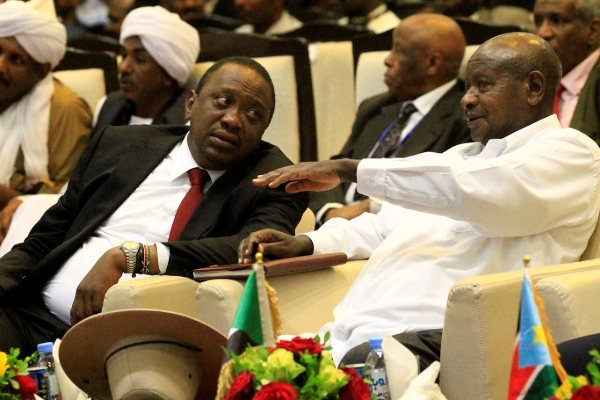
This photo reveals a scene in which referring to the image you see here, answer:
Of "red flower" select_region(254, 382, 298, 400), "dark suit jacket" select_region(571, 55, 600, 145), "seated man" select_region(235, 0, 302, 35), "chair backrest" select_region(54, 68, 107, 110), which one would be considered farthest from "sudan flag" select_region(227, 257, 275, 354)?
"seated man" select_region(235, 0, 302, 35)

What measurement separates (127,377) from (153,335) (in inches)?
4.4

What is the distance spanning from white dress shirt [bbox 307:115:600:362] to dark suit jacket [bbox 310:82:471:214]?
4.33 feet

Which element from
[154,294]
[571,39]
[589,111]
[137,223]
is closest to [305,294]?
[154,294]

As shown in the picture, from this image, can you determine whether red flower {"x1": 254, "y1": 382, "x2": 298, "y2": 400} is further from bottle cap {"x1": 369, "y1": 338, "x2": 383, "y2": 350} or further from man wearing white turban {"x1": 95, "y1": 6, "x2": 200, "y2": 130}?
man wearing white turban {"x1": 95, "y1": 6, "x2": 200, "y2": 130}

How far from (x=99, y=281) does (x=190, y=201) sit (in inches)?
19.0

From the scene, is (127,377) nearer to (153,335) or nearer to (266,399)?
(153,335)

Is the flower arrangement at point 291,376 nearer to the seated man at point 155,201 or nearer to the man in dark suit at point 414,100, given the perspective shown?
the seated man at point 155,201

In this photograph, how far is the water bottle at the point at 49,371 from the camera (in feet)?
9.61

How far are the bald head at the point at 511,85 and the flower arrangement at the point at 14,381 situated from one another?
4.79ft

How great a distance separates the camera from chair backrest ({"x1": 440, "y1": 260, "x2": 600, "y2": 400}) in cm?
245

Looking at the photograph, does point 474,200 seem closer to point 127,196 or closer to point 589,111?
point 127,196

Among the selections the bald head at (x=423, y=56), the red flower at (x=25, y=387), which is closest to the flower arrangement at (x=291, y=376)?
the red flower at (x=25, y=387)

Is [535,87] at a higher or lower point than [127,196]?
higher

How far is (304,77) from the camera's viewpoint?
4691 millimetres
